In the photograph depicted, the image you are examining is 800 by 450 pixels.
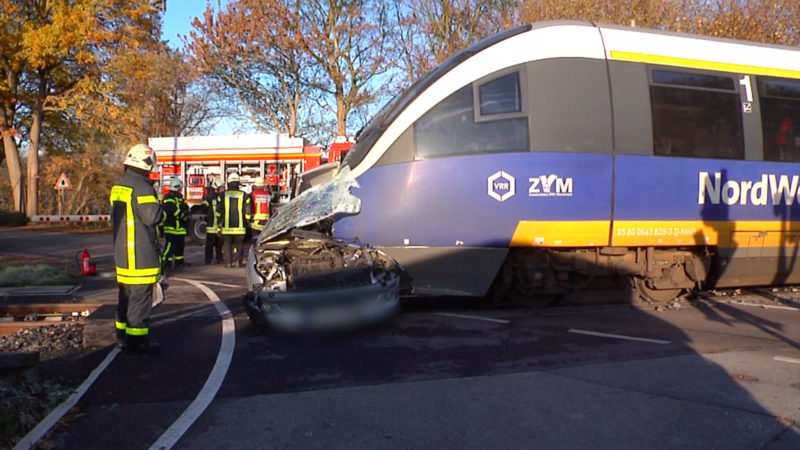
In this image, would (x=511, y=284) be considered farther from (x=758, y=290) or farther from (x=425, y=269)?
(x=758, y=290)

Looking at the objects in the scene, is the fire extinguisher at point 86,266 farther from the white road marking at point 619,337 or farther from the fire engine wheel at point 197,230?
the white road marking at point 619,337

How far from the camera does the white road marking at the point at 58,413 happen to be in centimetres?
395

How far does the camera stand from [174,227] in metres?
12.5

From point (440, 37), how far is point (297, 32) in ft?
22.6

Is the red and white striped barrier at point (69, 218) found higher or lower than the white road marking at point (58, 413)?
higher

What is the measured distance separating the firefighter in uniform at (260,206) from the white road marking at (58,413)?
1079cm

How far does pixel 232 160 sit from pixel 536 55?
15587mm

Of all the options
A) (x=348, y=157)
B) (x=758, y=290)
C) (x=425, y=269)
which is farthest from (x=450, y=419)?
(x=758, y=290)

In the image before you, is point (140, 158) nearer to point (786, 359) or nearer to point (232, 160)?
point (786, 359)

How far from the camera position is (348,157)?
328 inches

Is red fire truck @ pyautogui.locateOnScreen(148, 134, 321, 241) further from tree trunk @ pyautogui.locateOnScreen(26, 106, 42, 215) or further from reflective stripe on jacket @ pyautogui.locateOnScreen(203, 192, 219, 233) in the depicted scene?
tree trunk @ pyautogui.locateOnScreen(26, 106, 42, 215)

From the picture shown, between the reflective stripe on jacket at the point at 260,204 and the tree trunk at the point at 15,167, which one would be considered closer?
the reflective stripe on jacket at the point at 260,204

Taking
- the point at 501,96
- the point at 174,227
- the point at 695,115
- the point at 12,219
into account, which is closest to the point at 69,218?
the point at 12,219

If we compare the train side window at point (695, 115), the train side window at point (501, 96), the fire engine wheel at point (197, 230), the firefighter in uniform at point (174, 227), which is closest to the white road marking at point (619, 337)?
the train side window at point (695, 115)
